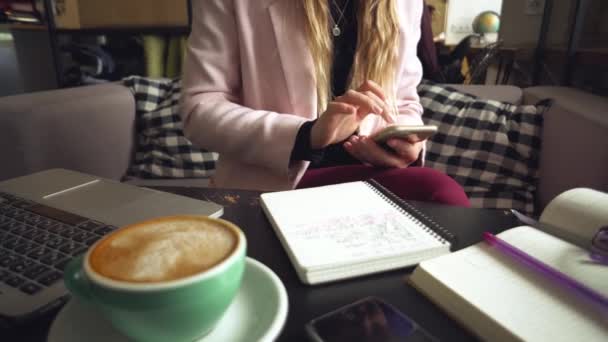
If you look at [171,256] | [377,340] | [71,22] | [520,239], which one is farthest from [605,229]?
[71,22]

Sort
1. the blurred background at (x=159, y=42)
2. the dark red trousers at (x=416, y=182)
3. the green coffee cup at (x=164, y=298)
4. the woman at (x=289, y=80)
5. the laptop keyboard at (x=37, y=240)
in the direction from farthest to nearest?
the blurred background at (x=159, y=42)
the woman at (x=289, y=80)
the dark red trousers at (x=416, y=182)
the laptop keyboard at (x=37, y=240)
the green coffee cup at (x=164, y=298)

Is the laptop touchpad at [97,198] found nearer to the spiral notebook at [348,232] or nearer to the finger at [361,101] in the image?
the spiral notebook at [348,232]

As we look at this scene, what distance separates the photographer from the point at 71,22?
1668 millimetres

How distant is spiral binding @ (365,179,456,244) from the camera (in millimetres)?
392

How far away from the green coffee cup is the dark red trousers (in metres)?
0.38

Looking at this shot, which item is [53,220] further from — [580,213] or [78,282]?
[580,213]

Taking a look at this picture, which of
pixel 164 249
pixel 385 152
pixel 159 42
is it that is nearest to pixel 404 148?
pixel 385 152

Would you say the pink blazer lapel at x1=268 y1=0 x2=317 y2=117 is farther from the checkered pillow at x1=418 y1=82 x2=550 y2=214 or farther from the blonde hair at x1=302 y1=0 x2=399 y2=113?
the checkered pillow at x1=418 y1=82 x2=550 y2=214

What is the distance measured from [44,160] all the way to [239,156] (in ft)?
2.05

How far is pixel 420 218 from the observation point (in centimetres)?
43

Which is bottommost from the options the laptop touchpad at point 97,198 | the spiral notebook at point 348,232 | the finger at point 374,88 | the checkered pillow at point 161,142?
the checkered pillow at point 161,142

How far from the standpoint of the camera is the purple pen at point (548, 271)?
0.29 metres

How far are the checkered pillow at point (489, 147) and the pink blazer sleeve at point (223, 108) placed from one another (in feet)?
2.21

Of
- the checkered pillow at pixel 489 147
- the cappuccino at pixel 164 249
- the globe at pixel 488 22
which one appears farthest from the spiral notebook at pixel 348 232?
the globe at pixel 488 22
